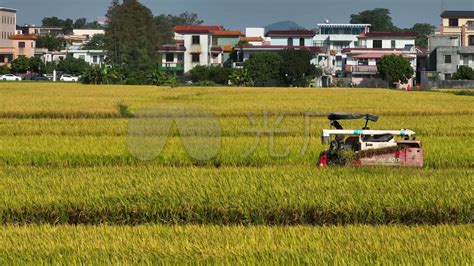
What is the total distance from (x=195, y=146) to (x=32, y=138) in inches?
146

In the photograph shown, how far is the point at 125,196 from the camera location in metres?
8.65

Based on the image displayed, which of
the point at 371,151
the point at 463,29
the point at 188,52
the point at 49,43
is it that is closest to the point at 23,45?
the point at 49,43

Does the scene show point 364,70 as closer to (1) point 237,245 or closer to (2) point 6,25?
(2) point 6,25

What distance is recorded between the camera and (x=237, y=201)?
331 inches

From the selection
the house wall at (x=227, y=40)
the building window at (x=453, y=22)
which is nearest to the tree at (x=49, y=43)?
the house wall at (x=227, y=40)

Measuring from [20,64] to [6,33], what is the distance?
21937mm

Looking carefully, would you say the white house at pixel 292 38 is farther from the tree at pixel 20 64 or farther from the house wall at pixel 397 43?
the tree at pixel 20 64

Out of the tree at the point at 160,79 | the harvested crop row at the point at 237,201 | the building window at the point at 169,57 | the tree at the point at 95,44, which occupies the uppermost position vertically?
the tree at the point at 95,44

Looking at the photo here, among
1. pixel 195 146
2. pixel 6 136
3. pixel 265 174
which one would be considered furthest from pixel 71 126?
pixel 265 174

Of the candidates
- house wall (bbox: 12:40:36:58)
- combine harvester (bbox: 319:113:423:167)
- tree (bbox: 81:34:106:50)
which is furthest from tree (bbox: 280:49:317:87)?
combine harvester (bbox: 319:113:423:167)

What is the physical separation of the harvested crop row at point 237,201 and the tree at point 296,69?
171 feet

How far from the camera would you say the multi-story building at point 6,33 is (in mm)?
87750

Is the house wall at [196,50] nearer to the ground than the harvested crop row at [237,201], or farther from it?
farther from it

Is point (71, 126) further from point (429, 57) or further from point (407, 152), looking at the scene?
point (429, 57)
